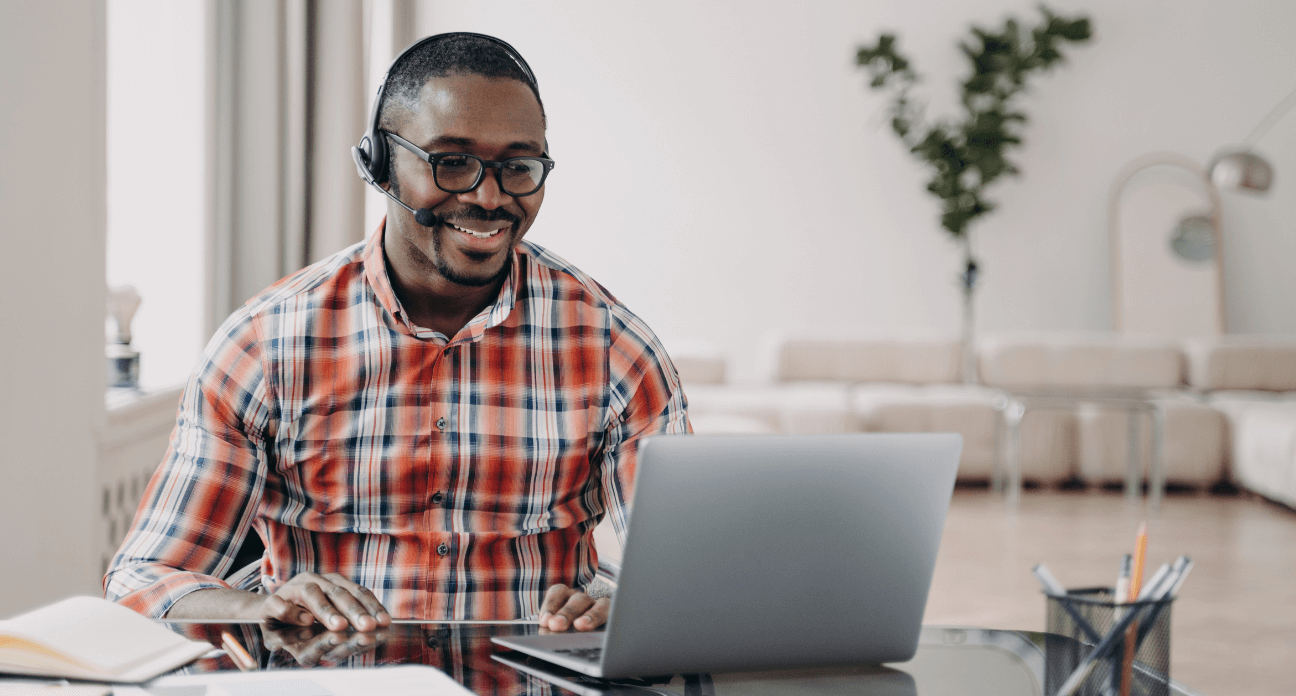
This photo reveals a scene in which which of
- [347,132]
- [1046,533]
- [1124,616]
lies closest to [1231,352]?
[1046,533]

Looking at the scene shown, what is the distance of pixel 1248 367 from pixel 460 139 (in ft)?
17.9

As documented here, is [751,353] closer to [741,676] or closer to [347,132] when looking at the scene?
[347,132]

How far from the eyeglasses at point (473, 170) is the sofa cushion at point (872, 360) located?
4.70m

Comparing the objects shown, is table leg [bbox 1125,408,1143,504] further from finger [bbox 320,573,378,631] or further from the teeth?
finger [bbox 320,573,378,631]

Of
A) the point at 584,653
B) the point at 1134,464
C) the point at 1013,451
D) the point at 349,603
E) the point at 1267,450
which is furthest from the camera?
the point at 1134,464

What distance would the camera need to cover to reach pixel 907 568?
84 cm

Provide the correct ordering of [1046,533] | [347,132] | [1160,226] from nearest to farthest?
[347,132]
[1046,533]
[1160,226]

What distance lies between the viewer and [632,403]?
130 centimetres

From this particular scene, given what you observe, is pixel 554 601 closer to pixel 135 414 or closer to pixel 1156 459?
pixel 135 414

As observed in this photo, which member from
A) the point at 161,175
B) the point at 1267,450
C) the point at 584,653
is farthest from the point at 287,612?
the point at 1267,450

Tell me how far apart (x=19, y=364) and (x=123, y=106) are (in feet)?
4.78

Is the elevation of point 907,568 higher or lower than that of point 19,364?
lower

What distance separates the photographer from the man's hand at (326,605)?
0.95m

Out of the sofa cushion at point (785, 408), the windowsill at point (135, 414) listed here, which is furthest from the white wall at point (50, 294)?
the sofa cushion at point (785, 408)
